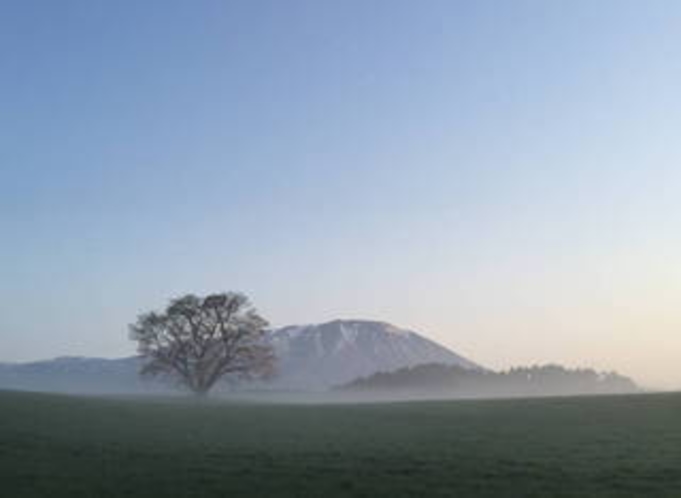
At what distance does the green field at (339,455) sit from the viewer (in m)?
22.2

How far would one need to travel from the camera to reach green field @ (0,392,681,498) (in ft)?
73.0

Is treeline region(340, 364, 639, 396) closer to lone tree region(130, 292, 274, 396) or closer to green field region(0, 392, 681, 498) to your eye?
lone tree region(130, 292, 274, 396)

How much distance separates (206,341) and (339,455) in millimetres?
57055

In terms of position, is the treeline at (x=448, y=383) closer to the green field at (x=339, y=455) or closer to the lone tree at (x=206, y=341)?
the lone tree at (x=206, y=341)

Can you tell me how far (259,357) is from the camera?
84.4 meters

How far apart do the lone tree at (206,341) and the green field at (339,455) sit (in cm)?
3546

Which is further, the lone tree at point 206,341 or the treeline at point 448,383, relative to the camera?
the treeline at point 448,383

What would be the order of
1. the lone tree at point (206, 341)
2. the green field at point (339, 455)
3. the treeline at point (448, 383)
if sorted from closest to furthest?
the green field at point (339, 455)
the lone tree at point (206, 341)
the treeline at point (448, 383)

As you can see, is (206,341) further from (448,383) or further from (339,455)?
(448,383)

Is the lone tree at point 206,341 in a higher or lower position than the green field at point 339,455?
higher

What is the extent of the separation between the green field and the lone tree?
35.5 meters

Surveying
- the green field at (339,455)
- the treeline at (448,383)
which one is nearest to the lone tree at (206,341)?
the green field at (339,455)

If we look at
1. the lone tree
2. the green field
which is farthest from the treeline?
the green field

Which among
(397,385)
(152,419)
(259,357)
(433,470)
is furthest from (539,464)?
(397,385)
